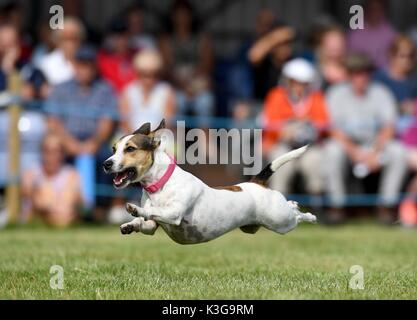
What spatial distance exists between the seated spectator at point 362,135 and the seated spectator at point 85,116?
2718 millimetres

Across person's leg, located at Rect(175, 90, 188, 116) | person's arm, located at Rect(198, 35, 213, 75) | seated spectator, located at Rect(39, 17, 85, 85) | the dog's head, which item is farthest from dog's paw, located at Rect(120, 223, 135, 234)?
person's arm, located at Rect(198, 35, 213, 75)

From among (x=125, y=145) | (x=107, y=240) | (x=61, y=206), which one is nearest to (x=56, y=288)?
(x=125, y=145)

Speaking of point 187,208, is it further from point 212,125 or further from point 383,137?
point 383,137

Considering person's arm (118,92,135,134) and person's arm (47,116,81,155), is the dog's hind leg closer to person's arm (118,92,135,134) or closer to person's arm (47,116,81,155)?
person's arm (118,92,135,134)

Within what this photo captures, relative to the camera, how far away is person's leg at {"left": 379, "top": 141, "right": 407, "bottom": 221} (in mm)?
12641

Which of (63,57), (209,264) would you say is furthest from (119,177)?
(63,57)

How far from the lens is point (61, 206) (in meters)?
12.1

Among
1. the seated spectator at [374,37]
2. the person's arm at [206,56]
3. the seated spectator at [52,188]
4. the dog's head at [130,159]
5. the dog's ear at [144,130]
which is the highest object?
the seated spectator at [374,37]

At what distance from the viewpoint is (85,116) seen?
40.1ft

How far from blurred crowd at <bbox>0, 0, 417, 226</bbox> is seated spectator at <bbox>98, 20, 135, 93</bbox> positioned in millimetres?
16

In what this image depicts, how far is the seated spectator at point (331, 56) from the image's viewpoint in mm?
13227

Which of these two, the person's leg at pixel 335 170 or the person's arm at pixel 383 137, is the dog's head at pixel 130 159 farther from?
the person's arm at pixel 383 137

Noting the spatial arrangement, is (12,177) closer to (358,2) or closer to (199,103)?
(199,103)

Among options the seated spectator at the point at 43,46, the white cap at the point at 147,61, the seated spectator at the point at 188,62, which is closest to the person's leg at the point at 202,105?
the seated spectator at the point at 188,62
